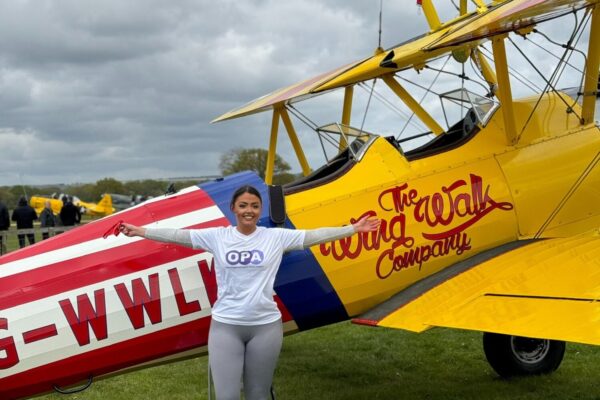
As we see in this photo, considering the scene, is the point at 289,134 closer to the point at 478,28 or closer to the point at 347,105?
the point at 347,105

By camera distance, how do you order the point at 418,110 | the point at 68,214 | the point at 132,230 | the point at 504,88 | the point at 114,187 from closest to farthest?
the point at 132,230
the point at 504,88
the point at 418,110
the point at 68,214
the point at 114,187

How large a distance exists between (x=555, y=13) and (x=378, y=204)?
6.51 feet

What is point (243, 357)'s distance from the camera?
3.18 m

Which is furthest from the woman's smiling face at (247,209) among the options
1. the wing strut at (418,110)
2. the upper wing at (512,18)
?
Answer: the wing strut at (418,110)

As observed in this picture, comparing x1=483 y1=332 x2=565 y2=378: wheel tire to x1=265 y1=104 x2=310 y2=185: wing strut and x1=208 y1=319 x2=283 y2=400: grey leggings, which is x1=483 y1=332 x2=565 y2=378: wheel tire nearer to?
x1=208 y1=319 x2=283 y2=400: grey leggings

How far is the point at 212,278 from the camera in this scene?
12.4 ft

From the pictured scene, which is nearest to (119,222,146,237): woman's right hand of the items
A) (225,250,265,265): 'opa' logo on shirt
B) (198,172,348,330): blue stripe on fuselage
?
(225,250,265,265): 'opa' logo on shirt

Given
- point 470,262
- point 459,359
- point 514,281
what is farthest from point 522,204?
point 459,359

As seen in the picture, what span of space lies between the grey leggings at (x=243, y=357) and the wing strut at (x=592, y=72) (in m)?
3.28

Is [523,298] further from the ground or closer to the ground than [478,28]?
closer to the ground

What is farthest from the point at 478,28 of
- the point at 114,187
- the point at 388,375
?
the point at 114,187

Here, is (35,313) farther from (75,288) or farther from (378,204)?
(378,204)

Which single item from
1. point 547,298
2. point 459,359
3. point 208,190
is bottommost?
point 459,359

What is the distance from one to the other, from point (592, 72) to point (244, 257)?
328 centimetres
